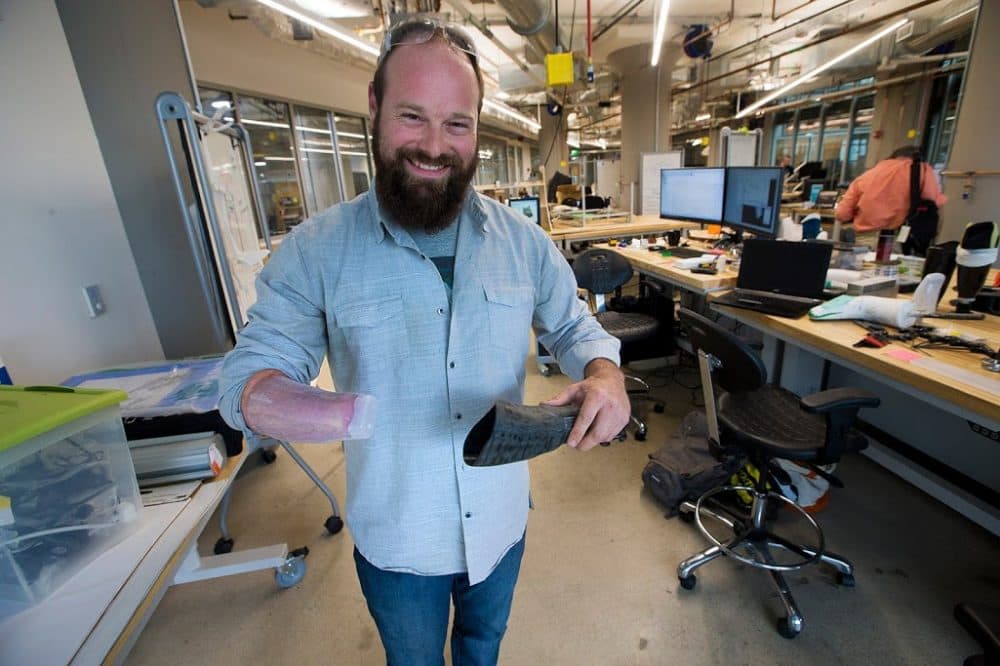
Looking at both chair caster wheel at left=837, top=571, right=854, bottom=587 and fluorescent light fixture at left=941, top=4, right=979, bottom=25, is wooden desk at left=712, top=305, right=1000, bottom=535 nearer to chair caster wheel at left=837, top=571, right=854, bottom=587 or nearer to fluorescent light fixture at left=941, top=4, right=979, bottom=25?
chair caster wheel at left=837, top=571, right=854, bottom=587

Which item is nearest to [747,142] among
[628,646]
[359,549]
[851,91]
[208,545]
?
[628,646]

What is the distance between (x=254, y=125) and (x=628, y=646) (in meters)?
4.89

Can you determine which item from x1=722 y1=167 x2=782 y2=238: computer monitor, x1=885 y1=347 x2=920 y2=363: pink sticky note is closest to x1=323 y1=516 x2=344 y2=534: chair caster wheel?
x1=885 y1=347 x2=920 y2=363: pink sticky note

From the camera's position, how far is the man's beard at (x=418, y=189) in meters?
0.83

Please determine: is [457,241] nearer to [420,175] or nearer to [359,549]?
[420,175]

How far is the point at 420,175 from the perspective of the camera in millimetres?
838

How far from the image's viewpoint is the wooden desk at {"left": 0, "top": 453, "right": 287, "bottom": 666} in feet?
2.36

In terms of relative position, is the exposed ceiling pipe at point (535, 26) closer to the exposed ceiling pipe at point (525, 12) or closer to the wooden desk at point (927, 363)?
the exposed ceiling pipe at point (525, 12)

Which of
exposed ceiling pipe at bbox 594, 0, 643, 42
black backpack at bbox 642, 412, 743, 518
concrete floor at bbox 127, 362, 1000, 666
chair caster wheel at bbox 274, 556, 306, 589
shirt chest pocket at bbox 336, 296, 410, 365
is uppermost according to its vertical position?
exposed ceiling pipe at bbox 594, 0, 643, 42

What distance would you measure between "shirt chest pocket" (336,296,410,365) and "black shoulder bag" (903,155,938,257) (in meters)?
4.42

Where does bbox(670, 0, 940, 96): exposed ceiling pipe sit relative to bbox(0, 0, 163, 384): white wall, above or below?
above

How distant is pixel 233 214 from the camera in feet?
6.40

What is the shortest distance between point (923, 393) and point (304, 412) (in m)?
1.64

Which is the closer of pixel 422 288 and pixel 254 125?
pixel 422 288
